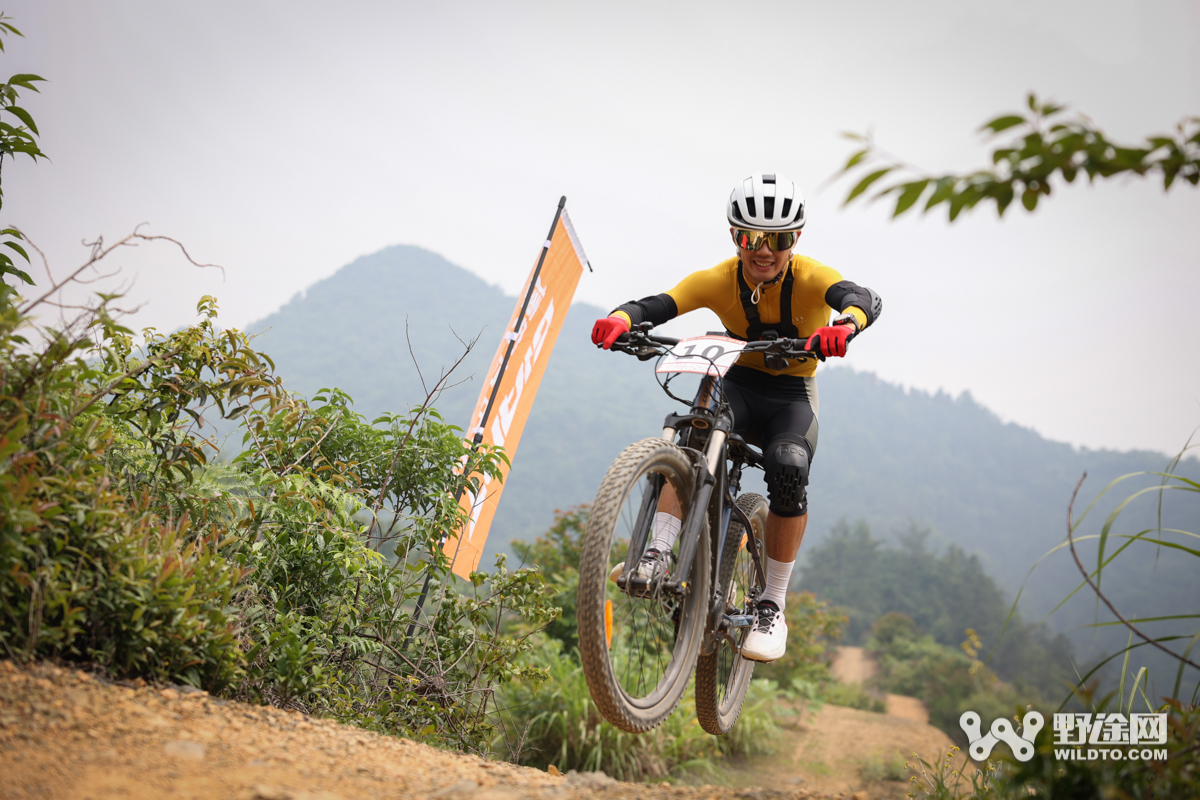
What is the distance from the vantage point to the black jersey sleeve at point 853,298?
3.39 metres

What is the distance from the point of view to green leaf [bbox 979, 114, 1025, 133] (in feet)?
4.58

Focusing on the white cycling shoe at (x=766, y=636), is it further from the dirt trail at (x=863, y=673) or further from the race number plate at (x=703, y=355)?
the dirt trail at (x=863, y=673)

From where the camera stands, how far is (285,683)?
2.78 meters

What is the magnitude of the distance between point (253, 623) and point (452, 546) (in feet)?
6.86

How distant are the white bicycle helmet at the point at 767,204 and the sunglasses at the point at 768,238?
0.09ft

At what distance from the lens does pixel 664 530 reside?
304cm

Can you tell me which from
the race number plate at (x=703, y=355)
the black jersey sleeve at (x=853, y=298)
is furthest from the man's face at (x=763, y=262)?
the race number plate at (x=703, y=355)

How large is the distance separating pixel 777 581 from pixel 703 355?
58.2 inches

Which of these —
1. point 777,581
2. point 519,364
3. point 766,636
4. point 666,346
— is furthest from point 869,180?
point 519,364

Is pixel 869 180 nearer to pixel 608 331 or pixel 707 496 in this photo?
pixel 707 496

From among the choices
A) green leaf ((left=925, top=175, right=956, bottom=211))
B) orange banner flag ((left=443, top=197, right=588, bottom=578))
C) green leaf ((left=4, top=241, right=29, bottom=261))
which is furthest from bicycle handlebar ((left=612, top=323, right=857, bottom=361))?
green leaf ((left=4, top=241, right=29, bottom=261))

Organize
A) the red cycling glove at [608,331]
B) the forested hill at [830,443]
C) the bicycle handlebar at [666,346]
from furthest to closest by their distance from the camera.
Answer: the forested hill at [830,443] < the red cycling glove at [608,331] < the bicycle handlebar at [666,346]

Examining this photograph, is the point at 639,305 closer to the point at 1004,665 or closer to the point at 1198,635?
the point at 1198,635

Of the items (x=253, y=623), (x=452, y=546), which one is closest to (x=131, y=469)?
(x=253, y=623)
